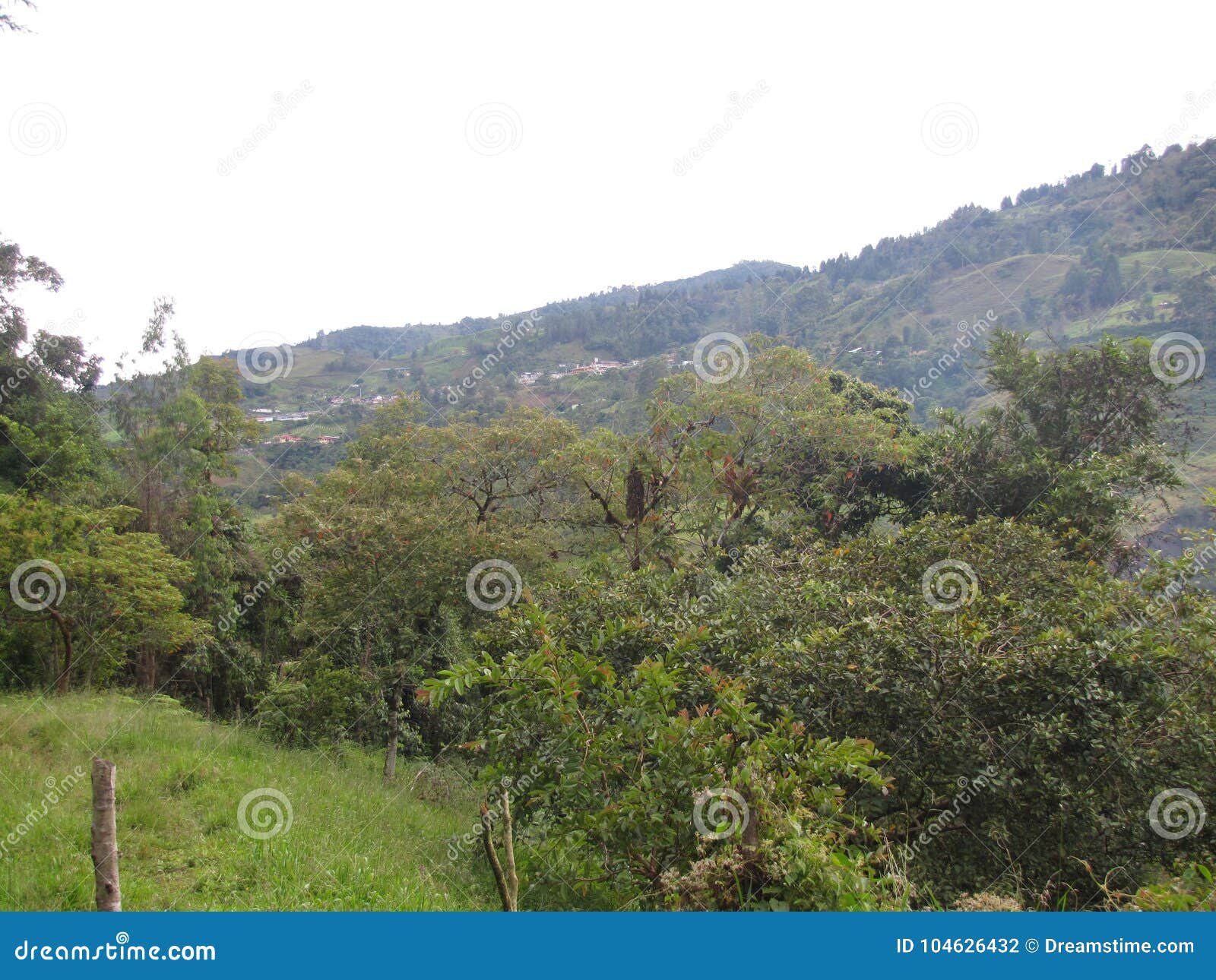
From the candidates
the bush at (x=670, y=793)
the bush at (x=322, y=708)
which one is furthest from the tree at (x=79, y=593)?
the bush at (x=670, y=793)

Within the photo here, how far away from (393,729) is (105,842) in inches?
338

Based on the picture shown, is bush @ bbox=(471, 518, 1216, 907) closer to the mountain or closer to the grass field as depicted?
the grass field

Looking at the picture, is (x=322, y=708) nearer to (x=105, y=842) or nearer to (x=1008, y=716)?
(x=105, y=842)

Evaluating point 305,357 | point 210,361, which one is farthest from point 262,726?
point 305,357

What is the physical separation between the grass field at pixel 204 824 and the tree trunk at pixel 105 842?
5.03 ft

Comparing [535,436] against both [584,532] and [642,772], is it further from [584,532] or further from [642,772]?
[642,772]

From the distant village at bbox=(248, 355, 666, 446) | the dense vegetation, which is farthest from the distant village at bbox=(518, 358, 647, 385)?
the dense vegetation

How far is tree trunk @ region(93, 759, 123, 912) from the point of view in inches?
119

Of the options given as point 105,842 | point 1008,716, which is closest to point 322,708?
point 105,842

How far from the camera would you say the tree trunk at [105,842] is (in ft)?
9.91

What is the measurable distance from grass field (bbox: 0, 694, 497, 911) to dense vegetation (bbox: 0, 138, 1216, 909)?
0.27 feet

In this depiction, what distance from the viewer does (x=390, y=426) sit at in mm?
24094

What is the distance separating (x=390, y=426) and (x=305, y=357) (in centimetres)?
11619

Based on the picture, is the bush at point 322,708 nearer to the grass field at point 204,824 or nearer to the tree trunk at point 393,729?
the tree trunk at point 393,729
